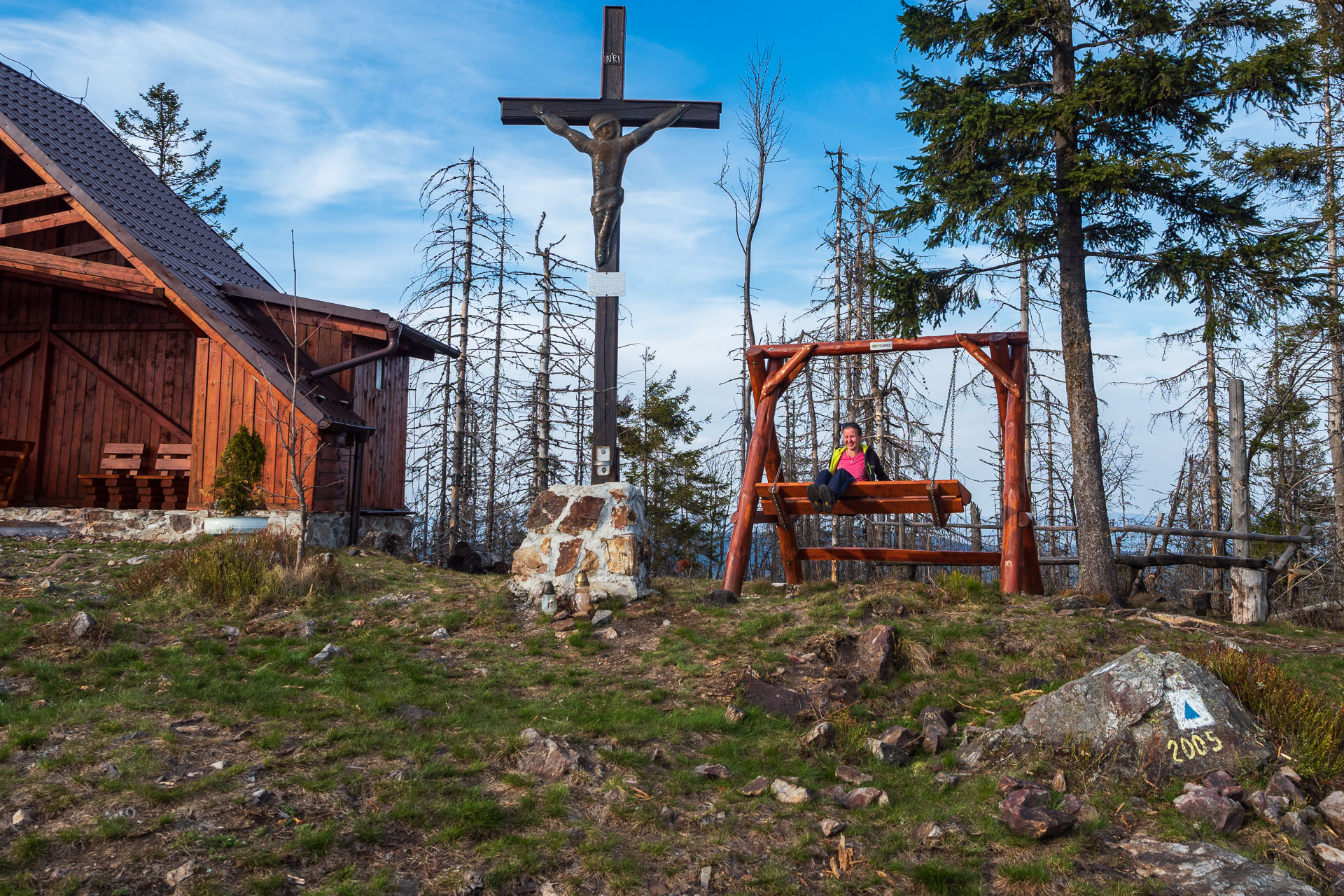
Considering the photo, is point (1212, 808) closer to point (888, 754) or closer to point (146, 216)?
point (888, 754)

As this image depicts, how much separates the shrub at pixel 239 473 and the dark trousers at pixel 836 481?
7848 mm

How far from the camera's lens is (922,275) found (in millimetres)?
11891

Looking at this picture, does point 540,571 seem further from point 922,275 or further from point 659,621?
point 922,275

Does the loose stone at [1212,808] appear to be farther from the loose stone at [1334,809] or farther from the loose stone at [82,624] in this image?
the loose stone at [82,624]

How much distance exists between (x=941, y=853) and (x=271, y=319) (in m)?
13.6

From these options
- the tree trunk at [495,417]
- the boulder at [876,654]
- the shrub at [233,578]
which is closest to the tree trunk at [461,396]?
the tree trunk at [495,417]

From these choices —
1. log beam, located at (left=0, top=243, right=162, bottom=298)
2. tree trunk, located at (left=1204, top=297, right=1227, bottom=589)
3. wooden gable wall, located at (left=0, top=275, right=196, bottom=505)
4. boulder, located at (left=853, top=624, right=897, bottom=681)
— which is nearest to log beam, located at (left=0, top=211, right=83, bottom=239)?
log beam, located at (left=0, top=243, right=162, bottom=298)

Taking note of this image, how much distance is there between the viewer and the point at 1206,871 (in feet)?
12.8

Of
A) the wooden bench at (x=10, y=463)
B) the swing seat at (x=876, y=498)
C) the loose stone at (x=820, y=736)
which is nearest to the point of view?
the loose stone at (x=820, y=736)

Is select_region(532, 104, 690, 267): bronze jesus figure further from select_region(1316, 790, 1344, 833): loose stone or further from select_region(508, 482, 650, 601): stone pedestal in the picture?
select_region(1316, 790, 1344, 833): loose stone

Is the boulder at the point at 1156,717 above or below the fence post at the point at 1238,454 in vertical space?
below

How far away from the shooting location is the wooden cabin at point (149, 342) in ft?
41.2

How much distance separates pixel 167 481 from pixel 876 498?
10972mm

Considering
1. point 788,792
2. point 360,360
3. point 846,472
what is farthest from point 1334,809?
point 360,360
